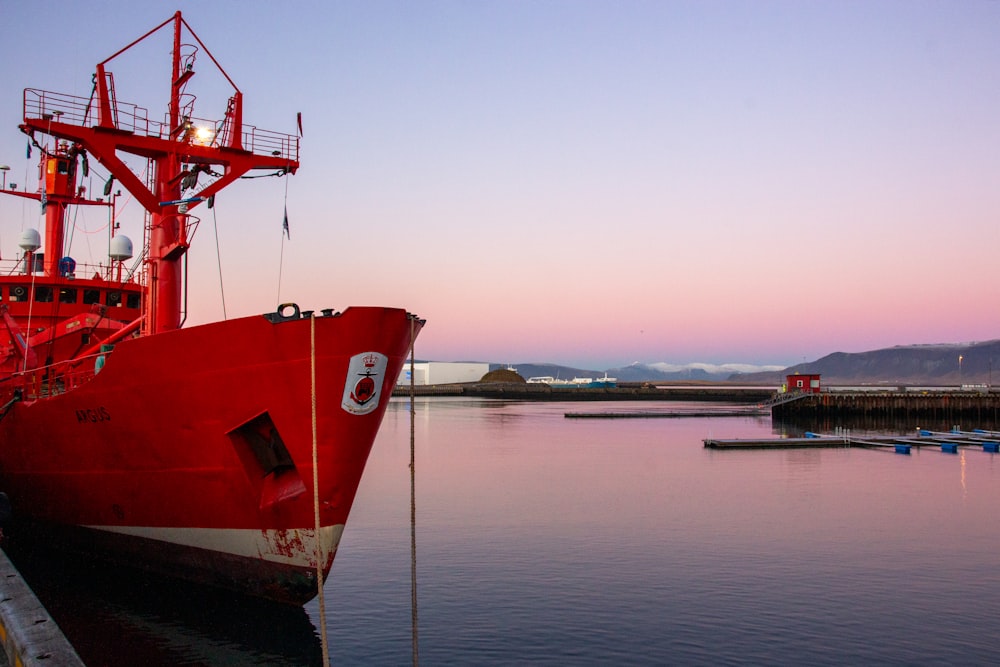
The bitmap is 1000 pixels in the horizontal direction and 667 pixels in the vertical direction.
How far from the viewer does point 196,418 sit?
1123cm

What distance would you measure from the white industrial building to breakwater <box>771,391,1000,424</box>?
97545 millimetres

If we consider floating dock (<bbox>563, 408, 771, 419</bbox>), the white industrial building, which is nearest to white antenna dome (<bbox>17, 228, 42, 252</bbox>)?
floating dock (<bbox>563, 408, 771, 419</bbox>)

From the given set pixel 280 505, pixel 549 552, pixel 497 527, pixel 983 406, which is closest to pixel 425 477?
pixel 497 527

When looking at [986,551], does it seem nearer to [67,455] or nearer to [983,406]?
[67,455]

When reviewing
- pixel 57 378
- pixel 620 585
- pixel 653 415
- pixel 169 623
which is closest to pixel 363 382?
pixel 169 623

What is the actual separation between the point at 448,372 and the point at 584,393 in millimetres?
43017

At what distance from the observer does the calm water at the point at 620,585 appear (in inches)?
440

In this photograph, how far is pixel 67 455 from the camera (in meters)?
13.6

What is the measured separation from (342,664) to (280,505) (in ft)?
7.62

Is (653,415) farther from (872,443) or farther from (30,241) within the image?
(30,241)

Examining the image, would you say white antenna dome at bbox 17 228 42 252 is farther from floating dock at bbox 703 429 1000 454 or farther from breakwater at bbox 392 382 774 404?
breakwater at bbox 392 382 774 404

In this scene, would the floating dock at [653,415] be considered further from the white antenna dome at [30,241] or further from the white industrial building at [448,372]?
the white industrial building at [448,372]

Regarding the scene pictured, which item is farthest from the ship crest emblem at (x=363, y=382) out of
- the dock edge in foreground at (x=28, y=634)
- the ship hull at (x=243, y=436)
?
the dock edge in foreground at (x=28, y=634)

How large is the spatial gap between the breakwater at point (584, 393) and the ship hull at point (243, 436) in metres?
104
